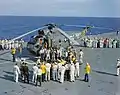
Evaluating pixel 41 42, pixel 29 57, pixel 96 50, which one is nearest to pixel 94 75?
pixel 41 42

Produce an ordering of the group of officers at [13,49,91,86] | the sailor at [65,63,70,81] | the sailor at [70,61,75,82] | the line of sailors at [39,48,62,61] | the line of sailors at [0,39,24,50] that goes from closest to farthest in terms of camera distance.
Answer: the group of officers at [13,49,91,86] → the sailor at [70,61,75,82] → the sailor at [65,63,70,81] → the line of sailors at [39,48,62,61] → the line of sailors at [0,39,24,50]

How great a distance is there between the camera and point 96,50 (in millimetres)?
28578

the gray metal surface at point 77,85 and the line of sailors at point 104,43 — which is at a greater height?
the line of sailors at point 104,43

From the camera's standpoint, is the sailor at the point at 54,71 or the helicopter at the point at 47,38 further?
the helicopter at the point at 47,38

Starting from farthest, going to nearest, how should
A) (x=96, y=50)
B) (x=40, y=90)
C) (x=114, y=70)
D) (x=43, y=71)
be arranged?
(x=96, y=50)
(x=114, y=70)
(x=43, y=71)
(x=40, y=90)

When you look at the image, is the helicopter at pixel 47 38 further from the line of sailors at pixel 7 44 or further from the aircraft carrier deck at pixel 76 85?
the line of sailors at pixel 7 44

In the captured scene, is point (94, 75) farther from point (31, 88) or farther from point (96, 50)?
point (96, 50)

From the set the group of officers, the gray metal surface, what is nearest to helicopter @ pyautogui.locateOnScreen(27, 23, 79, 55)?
the gray metal surface

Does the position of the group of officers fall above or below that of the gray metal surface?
above

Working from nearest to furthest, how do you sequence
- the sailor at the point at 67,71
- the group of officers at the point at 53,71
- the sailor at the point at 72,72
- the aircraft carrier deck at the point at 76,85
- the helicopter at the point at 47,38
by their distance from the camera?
the aircraft carrier deck at the point at 76,85, the group of officers at the point at 53,71, the sailor at the point at 72,72, the sailor at the point at 67,71, the helicopter at the point at 47,38


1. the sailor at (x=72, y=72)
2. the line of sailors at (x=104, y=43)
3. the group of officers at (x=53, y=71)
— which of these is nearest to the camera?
the group of officers at (x=53, y=71)

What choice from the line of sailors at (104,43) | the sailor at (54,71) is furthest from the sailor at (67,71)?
the line of sailors at (104,43)

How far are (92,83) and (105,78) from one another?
1.58 metres

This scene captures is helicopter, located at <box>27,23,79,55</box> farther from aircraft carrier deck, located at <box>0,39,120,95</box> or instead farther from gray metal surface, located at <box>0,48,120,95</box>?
gray metal surface, located at <box>0,48,120,95</box>
